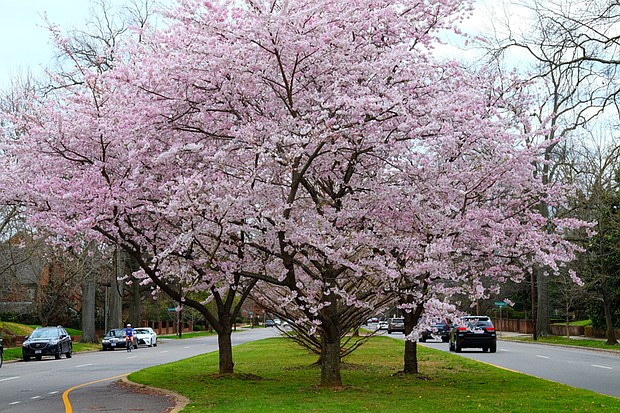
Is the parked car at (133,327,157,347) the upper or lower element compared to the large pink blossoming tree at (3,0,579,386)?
lower

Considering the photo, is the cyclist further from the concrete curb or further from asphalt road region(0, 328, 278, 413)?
the concrete curb

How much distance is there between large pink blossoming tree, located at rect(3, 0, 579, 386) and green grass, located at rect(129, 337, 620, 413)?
4.86 feet

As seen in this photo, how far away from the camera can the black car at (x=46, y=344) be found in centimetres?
3766

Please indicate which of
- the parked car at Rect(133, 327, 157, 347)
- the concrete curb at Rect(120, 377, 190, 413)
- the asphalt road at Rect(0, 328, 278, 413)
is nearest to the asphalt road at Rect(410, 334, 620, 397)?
the concrete curb at Rect(120, 377, 190, 413)

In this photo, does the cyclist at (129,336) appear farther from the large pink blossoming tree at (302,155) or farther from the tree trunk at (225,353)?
the large pink blossoming tree at (302,155)

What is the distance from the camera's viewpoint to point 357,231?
1752 cm

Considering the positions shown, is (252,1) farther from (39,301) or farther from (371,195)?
(39,301)

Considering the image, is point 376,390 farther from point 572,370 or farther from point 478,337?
point 478,337

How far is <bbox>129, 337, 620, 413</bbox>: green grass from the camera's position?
14.0 metres

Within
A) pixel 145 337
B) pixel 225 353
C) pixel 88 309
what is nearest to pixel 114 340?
pixel 88 309

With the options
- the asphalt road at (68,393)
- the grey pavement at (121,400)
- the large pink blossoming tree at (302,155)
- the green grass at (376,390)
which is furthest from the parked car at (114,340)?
the large pink blossoming tree at (302,155)

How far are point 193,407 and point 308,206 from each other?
5389 mm

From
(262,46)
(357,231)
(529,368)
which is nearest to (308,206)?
(357,231)

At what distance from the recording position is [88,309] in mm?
53438
